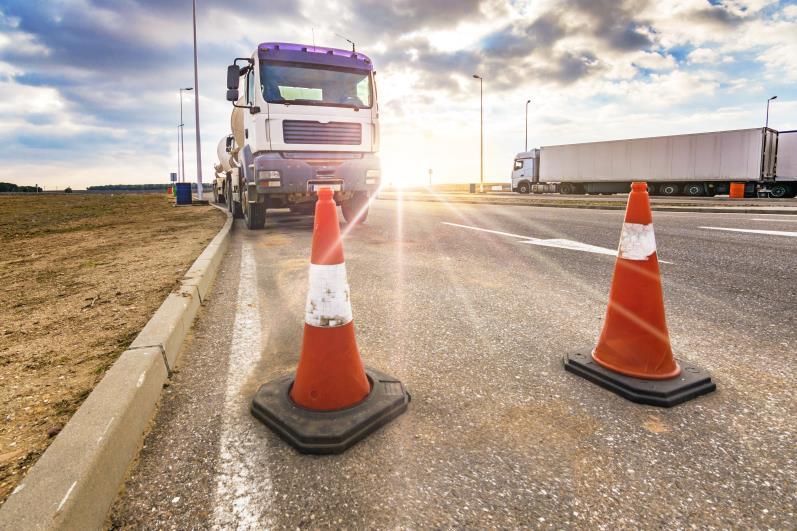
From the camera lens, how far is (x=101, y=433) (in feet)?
5.55

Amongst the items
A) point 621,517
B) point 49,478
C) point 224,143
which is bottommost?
point 621,517

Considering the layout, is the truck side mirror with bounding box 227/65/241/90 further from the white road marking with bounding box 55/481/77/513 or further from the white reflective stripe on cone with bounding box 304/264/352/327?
the white road marking with bounding box 55/481/77/513

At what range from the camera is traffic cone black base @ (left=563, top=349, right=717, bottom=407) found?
219 cm

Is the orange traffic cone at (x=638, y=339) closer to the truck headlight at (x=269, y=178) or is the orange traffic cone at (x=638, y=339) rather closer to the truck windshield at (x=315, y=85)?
the truck headlight at (x=269, y=178)

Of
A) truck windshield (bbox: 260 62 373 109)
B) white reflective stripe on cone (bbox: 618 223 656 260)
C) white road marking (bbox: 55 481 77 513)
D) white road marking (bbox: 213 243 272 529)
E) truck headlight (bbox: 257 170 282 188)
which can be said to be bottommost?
white road marking (bbox: 213 243 272 529)

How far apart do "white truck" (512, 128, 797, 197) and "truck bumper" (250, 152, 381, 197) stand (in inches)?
978

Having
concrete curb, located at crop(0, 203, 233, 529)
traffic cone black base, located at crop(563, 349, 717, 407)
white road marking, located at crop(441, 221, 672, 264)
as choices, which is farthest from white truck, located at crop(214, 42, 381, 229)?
traffic cone black base, located at crop(563, 349, 717, 407)

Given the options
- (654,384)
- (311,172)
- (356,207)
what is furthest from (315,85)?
(654,384)

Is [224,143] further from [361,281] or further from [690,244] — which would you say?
[690,244]

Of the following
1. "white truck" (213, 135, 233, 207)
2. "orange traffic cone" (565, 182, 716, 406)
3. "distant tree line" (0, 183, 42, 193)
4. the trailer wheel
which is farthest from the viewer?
"distant tree line" (0, 183, 42, 193)

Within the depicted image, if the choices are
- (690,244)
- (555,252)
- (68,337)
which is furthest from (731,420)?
(690,244)

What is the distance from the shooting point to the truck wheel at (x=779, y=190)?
1005 inches

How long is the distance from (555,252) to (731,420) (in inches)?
170

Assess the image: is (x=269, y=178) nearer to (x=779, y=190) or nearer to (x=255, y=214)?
(x=255, y=214)
